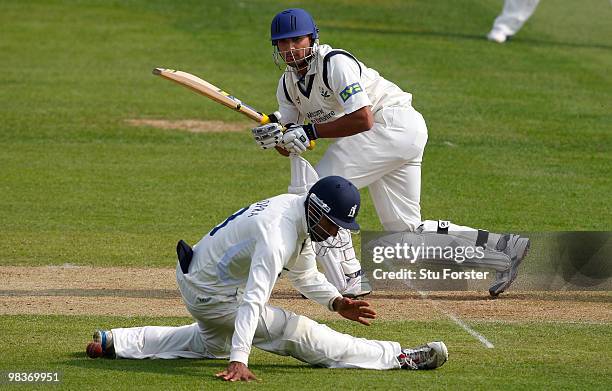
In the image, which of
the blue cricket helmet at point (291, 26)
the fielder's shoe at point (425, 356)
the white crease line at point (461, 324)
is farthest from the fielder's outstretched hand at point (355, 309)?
the blue cricket helmet at point (291, 26)

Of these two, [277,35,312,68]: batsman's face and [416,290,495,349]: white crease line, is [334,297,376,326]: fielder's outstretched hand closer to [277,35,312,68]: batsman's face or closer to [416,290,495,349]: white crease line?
[416,290,495,349]: white crease line

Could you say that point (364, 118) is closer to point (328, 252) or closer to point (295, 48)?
point (295, 48)

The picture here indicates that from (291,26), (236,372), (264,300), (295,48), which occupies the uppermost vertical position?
(291,26)

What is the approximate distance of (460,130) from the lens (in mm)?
16906

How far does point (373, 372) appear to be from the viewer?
751 cm

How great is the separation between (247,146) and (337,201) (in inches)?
363

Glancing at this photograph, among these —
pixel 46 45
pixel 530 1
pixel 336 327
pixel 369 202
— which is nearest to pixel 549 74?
pixel 530 1

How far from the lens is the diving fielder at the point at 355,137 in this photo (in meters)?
9.15

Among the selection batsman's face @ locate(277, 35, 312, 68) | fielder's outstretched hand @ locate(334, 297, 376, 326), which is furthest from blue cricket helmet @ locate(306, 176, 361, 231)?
batsman's face @ locate(277, 35, 312, 68)

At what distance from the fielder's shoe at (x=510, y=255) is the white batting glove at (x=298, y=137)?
1.68 metres

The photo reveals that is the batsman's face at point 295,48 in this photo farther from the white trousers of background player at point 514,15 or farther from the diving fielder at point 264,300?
the white trousers of background player at point 514,15

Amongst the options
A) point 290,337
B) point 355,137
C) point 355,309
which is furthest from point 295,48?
point 290,337

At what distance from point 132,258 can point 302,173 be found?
2451 mm

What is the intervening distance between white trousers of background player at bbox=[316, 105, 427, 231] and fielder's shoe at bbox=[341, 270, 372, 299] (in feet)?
1.47
